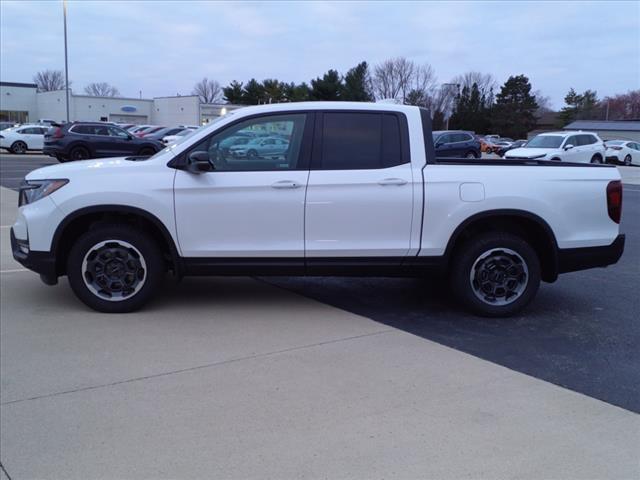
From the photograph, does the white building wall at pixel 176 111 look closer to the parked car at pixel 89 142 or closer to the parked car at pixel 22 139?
the parked car at pixel 22 139

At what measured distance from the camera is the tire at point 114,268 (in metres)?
5.19

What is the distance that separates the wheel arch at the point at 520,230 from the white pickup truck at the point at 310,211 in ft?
0.06

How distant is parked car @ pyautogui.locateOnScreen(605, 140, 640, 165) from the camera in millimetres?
35500

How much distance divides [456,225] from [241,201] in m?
1.91

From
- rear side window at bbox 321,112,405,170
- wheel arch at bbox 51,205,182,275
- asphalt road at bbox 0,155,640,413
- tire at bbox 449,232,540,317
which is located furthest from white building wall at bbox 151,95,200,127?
tire at bbox 449,232,540,317

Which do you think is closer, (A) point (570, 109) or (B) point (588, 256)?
(B) point (588, 256)

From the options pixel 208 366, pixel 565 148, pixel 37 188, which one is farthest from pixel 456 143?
pixel 208 366

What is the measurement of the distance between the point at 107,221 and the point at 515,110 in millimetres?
84741

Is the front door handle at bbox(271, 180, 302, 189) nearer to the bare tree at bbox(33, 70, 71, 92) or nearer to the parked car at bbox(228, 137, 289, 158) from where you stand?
the parked car at bbox(228, 137, 289, 158)

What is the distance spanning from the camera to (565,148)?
22844 mm

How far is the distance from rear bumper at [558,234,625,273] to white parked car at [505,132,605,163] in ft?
55.6

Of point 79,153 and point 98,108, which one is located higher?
point 98,108

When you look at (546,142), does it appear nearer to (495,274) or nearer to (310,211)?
(495,274)

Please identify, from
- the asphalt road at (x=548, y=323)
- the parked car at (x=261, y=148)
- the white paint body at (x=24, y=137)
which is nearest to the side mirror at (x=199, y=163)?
the parked car at (x=261, y=148)
